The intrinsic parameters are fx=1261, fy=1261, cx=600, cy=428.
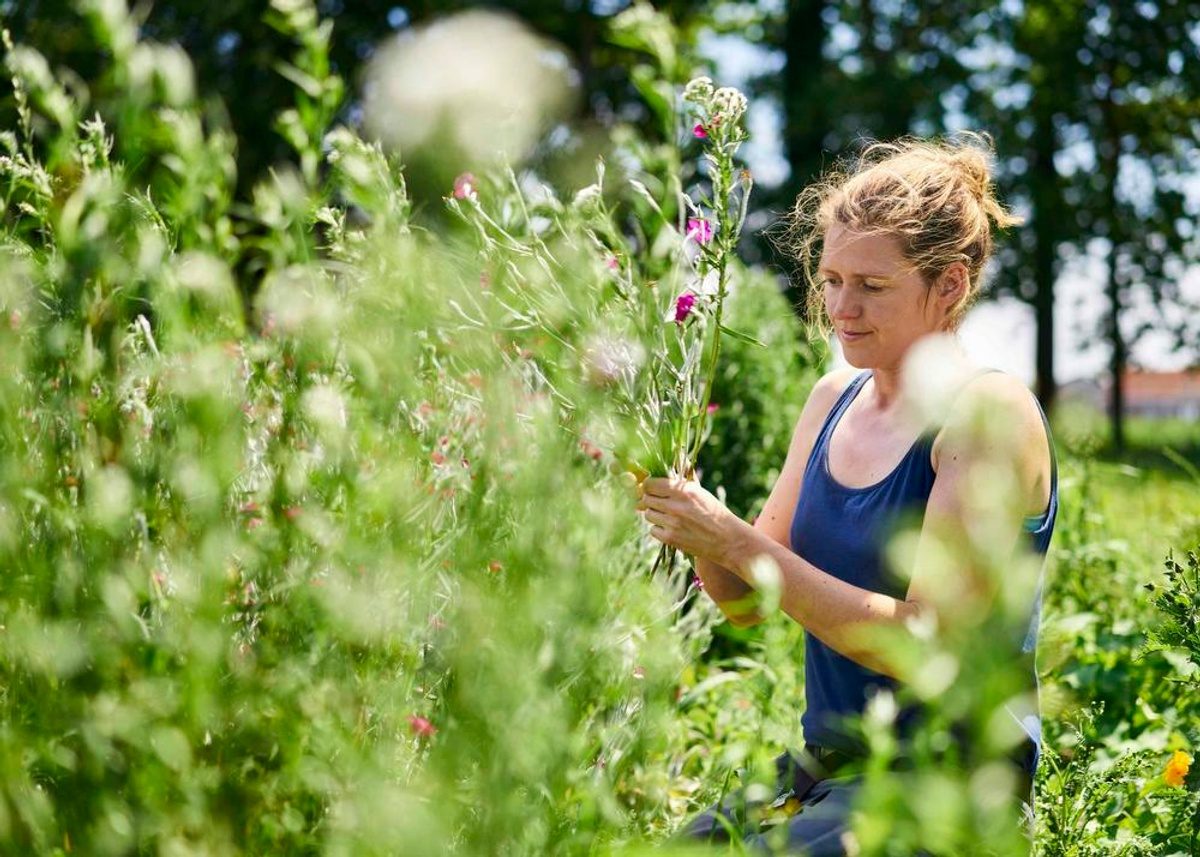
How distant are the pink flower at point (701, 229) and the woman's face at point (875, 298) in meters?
0.43

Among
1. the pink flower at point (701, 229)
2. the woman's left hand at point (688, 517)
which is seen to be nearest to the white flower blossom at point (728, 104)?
the pink flower at point (701, 229)

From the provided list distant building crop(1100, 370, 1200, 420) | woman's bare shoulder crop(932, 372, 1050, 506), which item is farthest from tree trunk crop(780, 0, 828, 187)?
distant building crop(1100, 370, 1200, 420)

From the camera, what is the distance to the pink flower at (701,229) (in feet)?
5.53

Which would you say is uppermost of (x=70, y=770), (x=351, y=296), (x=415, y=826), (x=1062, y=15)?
(x=351, y=296)

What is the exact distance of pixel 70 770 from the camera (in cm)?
106

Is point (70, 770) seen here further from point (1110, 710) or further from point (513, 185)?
point (1110, 710)

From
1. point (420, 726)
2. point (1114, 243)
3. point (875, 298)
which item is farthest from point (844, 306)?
point (1114, 243)

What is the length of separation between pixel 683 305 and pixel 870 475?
582mm

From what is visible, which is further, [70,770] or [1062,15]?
[1062,15]

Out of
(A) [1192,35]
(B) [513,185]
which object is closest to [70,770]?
(B) [513,185]

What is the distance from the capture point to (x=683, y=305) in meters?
1.71

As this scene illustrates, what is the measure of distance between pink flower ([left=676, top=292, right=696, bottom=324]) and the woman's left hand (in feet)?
0.72

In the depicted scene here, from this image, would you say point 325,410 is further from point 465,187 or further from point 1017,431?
point 1017,431

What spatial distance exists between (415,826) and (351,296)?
643mm
